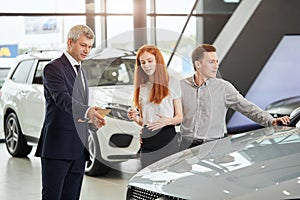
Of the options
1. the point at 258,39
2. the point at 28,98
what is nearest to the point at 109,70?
the point at 28,98

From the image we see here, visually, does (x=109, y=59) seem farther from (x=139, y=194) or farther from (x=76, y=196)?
(x=139, y=194)

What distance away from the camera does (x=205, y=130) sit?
421 centimetres

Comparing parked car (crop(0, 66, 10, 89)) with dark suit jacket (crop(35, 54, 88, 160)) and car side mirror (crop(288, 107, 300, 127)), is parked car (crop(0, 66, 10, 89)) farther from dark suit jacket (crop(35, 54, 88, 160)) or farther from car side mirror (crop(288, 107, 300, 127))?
car side mirror (crop(288, 107, 300, 127))

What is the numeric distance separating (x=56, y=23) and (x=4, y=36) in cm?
94

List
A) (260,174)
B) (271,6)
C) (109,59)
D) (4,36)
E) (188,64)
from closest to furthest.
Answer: (260,174), (188,64), (109,59), (271,6), (4,36)

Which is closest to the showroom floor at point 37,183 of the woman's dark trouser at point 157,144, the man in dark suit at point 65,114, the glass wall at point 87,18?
the woman's dark trouser at point 157,144

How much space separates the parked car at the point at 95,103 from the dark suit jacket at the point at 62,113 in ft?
2.82

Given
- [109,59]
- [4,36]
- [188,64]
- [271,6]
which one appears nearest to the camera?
[188,64]

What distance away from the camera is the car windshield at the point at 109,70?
23.5ft

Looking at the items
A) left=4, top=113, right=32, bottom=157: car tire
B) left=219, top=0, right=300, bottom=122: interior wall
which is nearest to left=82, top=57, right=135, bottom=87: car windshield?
left=4, top=113, right=32, bottom=157: car tire

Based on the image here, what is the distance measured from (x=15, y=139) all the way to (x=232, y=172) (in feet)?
20.1

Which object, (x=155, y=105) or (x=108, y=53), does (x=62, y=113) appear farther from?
(x=108, y=53)

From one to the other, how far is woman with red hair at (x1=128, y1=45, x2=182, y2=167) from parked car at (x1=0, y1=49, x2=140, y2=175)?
2.44ft

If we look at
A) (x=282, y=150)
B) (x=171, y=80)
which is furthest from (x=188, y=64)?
(x=282, y=150)
